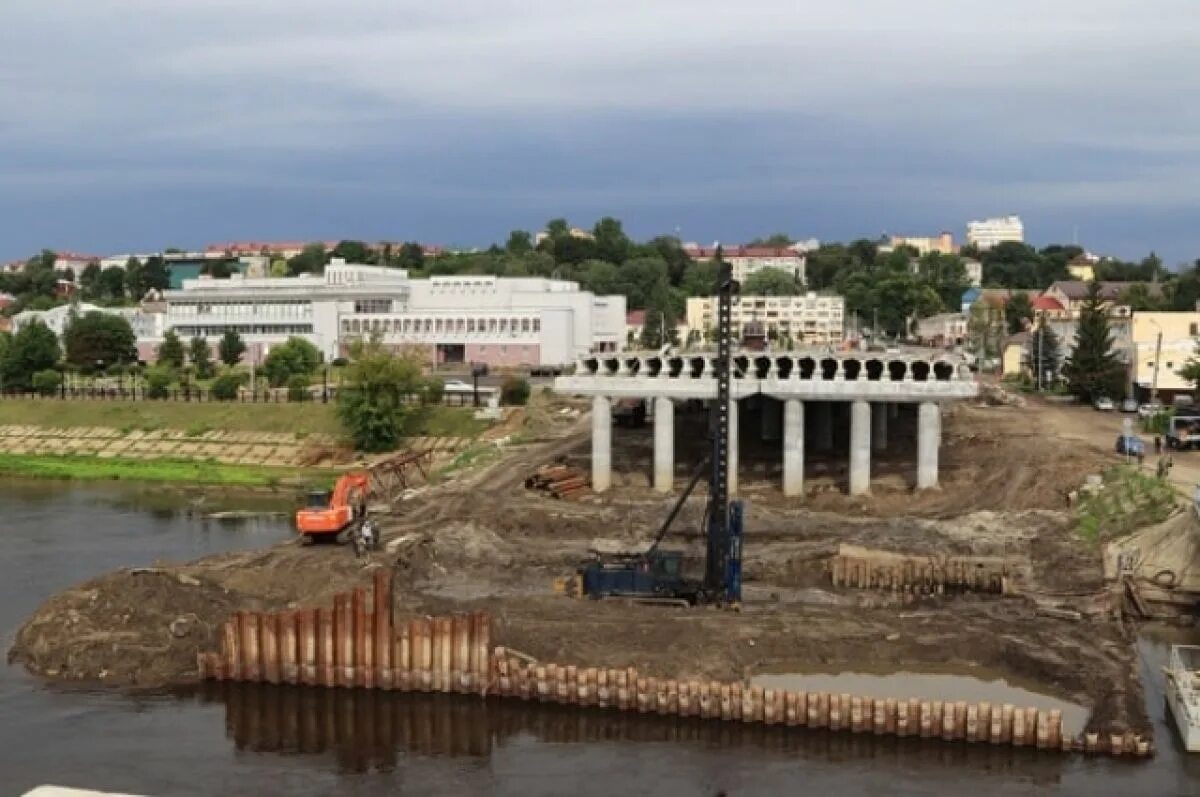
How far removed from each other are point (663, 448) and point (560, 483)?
15.1 feet

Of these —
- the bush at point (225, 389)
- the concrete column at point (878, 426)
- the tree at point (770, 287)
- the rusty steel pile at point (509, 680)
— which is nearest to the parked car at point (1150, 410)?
the concrete column at point (878, 426)

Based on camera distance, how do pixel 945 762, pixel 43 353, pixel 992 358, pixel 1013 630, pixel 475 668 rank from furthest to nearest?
pixel 992 358 → pixel 43 353 → pixel 1013 630 → pixel 475 668 → pixel 945 762

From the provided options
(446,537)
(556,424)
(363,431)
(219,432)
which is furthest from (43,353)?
(446,537)

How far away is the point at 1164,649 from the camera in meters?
36.9

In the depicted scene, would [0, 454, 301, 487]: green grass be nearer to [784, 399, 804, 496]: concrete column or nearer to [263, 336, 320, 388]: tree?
[263, 336, 320, 388]: tree

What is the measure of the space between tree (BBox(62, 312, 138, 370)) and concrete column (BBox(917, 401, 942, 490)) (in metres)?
81.3

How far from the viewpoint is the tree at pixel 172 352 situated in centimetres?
11825

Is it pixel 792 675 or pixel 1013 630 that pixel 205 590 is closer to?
pixel 792 675

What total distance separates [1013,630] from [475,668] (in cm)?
1454

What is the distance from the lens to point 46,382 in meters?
104

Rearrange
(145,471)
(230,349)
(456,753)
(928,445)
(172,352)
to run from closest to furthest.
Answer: (456,753), (928,445), (145,471), (230,349), (172,352)

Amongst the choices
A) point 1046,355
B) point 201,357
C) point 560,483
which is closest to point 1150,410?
point 1046,355

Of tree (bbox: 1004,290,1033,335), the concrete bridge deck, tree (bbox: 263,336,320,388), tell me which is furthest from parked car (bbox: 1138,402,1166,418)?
tree (bbox: 1004,290,1033,335)

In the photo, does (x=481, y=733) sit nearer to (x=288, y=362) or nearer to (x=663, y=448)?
(x=663, y=448)
